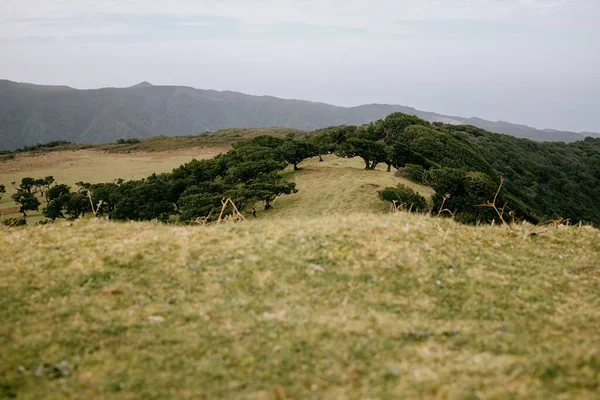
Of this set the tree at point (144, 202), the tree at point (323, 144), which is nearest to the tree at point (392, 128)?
the tree at point (323, 144)

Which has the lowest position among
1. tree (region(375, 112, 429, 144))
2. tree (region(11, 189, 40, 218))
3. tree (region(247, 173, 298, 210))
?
tree (region(11, 189, 40, 218))

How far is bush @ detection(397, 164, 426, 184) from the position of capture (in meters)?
43.7

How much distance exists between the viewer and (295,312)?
6.40 m

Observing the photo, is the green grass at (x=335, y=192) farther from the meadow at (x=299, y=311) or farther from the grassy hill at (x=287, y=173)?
the meadow at (x=299, y=311)

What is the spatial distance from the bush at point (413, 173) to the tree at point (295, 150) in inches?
491

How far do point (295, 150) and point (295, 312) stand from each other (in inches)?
1770

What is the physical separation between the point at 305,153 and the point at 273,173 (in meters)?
9.87

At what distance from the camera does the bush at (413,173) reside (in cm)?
4369

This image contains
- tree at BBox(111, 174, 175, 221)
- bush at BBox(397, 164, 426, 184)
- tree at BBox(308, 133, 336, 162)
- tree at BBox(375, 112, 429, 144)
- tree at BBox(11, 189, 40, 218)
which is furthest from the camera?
tree at BBox(375, 112, 429, 144)

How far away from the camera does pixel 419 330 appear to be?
236 inches

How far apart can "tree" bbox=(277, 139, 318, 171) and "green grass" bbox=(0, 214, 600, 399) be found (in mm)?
40672

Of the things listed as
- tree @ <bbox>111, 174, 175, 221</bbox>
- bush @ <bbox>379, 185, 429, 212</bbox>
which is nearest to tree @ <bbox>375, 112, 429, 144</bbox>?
bush @ <bbox>379, 185, 429, 212</bbox>

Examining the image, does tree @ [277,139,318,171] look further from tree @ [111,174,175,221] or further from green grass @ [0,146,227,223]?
green grass @ [0,146,227,223]

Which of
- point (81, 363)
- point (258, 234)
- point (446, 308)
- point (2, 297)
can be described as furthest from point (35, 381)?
point (446, 308)
